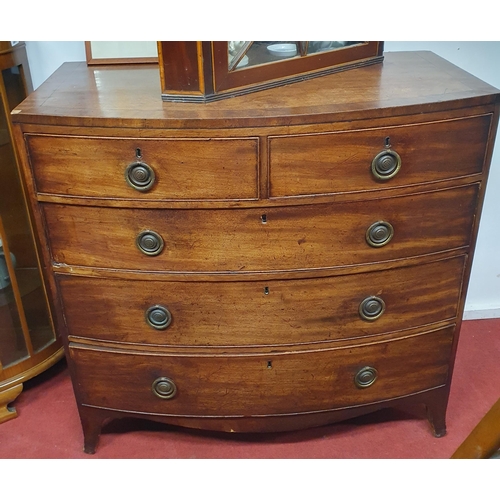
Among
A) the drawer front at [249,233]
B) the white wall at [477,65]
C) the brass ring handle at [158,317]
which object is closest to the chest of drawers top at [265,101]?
the drawer front at [249,233]

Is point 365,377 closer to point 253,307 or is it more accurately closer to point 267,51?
point 253,307

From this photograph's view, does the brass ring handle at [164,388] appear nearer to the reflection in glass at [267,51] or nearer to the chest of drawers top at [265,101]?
the chest of drawers top at [265,101]

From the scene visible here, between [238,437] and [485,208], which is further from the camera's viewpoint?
[485,208]

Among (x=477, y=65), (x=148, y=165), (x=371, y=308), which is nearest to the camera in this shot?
(x=148, y=165)

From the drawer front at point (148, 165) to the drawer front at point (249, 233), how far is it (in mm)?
56

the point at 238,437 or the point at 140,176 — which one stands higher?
the point at 140,176

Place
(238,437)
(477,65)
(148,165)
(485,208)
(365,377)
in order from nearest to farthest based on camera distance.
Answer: (148,165)
(365,377)
(238,437)
(477,65)
(485,208)

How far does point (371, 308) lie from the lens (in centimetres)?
149

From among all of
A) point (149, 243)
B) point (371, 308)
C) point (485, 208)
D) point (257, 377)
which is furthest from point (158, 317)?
point (485, 208)

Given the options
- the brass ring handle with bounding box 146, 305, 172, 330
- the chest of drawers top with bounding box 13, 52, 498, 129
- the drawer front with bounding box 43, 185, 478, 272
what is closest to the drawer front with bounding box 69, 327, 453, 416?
the brass ring handle with bounding box 146, 305, 172, 330

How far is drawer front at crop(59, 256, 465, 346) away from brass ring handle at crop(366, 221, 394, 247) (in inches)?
3.8

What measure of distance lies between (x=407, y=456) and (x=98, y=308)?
1.03 metres

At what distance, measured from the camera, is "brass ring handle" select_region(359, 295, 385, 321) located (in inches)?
58.0

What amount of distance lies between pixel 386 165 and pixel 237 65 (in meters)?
0.42
